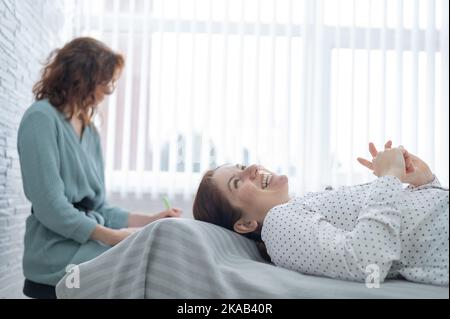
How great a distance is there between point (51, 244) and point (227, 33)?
1249mm

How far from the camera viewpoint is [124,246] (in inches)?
32.0

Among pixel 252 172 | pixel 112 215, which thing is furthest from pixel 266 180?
pixel 112 215

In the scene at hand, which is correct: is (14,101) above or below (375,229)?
above

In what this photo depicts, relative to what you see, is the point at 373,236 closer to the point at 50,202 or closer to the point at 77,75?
the point at 50,202

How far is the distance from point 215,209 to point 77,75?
67 cm

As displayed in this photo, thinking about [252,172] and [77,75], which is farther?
[77,75]

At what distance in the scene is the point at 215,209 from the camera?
3.77 ft

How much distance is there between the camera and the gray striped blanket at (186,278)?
726 mm

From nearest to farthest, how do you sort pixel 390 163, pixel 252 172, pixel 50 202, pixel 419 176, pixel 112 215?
pixel 390 163 < pixel 419 176 < pixel 252 172 < pixel 50 202 < pixel 112 215

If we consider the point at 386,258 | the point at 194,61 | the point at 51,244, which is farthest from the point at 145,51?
the point at 386,258

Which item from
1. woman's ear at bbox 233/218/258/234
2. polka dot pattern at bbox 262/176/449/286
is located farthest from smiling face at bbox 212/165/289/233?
polka dot pattern at bbox 262/176/449/286

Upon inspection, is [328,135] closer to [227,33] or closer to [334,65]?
[334,65]

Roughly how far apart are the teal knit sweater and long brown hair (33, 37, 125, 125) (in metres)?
0.07


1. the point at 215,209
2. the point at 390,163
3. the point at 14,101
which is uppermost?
the point at 14,101
